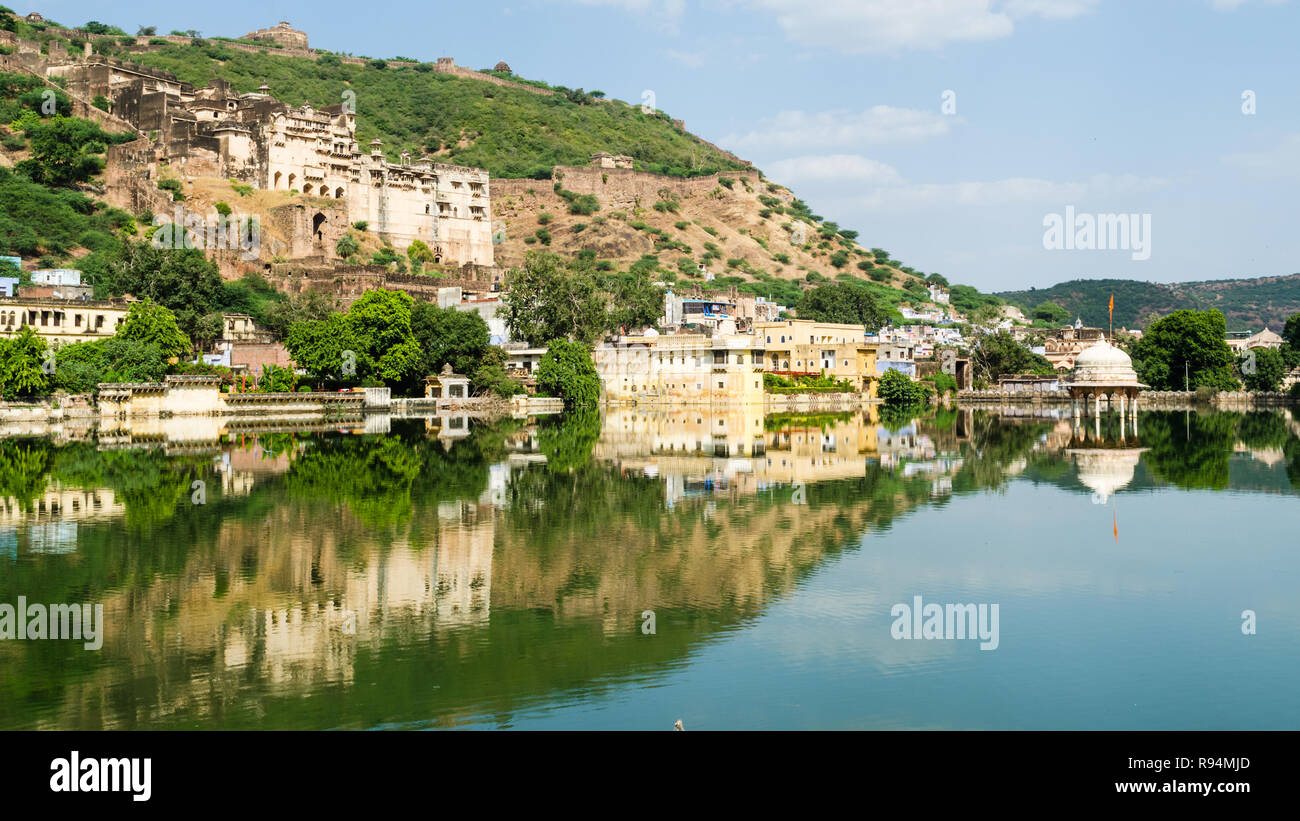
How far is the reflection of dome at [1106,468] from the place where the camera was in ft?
75.5

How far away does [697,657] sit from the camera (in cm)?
1028

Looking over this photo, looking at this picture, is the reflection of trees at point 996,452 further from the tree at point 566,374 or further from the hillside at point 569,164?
the hillside at point 569,164

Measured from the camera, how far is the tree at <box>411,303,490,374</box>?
54969 millimetres

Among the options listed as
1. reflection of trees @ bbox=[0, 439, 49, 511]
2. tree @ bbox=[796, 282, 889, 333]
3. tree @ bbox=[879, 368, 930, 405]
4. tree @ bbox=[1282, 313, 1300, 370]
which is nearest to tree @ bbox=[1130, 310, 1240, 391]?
tree @ bbox=[1282, 313, 1300, 370]

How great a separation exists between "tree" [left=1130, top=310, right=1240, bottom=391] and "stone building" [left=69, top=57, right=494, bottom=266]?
44540 mm

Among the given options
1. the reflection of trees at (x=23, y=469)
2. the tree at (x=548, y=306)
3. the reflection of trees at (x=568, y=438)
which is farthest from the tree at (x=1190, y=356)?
the reflection of trees at (x=23, y=469)

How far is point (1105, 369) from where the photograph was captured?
5478 centimetres

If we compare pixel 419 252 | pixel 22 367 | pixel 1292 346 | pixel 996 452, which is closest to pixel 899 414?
pixel 996 452

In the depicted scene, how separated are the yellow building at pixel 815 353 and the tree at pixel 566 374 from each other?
1423cm

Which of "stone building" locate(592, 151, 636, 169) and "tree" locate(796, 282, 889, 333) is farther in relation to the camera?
"stone building" locate(592, 151, 636, 169)

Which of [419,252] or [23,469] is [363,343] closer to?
[23,469]

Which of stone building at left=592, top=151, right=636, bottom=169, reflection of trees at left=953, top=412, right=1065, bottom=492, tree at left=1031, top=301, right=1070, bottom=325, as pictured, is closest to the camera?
reflection of trees at left=953, top=412, right=1065, bottom=492

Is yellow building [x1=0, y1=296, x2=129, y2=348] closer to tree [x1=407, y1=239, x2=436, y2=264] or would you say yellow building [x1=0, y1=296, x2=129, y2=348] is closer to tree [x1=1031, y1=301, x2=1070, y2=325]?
tree [x1=407, y1=239, x2=436, y2=264]
